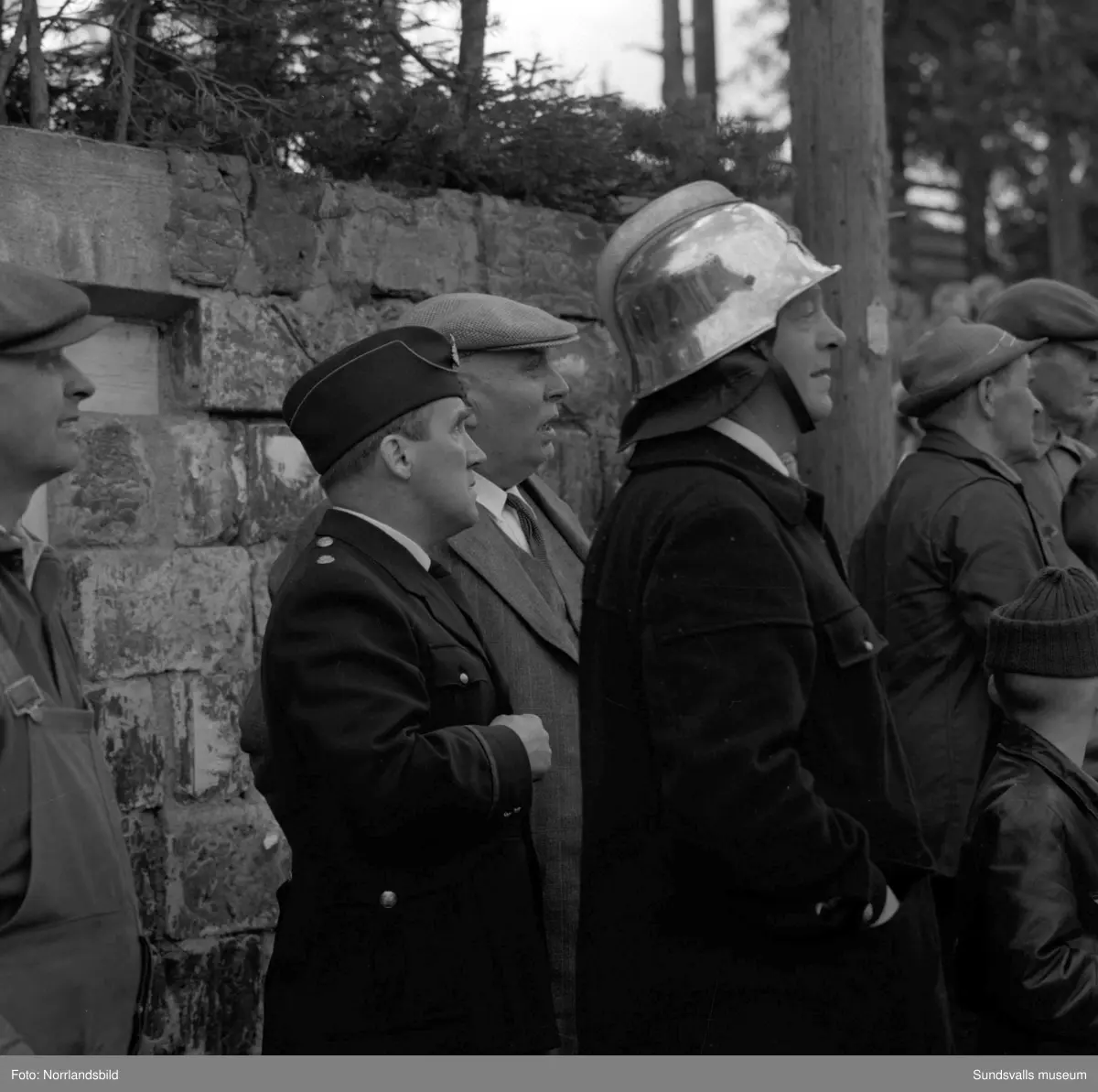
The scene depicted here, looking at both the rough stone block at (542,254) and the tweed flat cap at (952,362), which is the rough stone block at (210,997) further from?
the tweed flat cap at (952,362)

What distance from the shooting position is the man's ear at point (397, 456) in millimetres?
2922

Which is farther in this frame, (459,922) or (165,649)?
(165,649)

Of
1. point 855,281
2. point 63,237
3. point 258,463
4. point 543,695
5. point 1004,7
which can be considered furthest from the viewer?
point 1004,7

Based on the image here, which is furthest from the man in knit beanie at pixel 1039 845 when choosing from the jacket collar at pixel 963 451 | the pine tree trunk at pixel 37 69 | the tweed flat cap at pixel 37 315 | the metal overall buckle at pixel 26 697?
the pine tree trunk at pixel 37 69

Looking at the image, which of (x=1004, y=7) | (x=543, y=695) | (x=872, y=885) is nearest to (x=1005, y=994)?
(x=872, y=885)

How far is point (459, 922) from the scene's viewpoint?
108 inches

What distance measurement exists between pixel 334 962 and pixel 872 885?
33.9 inches

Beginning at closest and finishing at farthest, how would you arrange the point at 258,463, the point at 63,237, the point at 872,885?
the point at 872,885 → the point at 63,237 → the point at 258,463

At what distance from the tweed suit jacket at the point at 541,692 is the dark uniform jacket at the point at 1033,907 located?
77 centimetres

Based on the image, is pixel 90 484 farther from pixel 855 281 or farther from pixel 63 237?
pixel 855 281

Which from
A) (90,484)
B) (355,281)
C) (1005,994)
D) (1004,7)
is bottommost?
(1005,994)

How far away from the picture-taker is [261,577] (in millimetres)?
4148

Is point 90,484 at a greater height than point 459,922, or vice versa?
point 90,484

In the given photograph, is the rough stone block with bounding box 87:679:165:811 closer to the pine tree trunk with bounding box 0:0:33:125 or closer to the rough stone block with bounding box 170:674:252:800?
the rough stone block with bounding box 170:674:252:800
